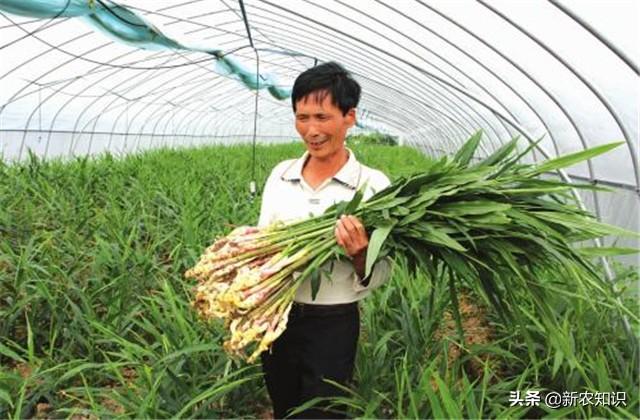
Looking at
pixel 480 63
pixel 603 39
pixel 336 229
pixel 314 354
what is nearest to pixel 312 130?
pixel 336 229

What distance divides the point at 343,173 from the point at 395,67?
6.58 m

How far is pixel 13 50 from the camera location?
21.1 ft

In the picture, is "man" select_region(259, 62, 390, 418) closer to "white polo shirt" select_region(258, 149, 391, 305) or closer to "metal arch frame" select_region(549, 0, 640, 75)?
"white polo shirt" select_region(258, 149, 391, 305)

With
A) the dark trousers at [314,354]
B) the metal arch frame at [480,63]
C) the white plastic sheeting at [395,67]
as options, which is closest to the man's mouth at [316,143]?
the dark trousers at [314,354]

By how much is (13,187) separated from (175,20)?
→ 151 inches

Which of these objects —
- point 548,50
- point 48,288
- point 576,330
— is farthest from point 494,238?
point 548,50

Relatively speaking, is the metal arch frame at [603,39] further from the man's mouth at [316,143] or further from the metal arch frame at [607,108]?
the man's mouth at [316,143]

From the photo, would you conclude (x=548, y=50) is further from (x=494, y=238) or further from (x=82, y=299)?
(x=82, y=299)

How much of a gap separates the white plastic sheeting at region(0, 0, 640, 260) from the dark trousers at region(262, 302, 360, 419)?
171cm

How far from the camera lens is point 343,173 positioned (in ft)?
4.79

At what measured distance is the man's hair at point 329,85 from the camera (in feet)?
4.55

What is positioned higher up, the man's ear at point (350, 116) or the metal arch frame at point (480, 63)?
the metal arch frame at point (480, 63)

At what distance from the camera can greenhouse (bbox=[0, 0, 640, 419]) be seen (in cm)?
143

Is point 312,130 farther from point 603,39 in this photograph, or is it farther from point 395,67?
point 395,67
